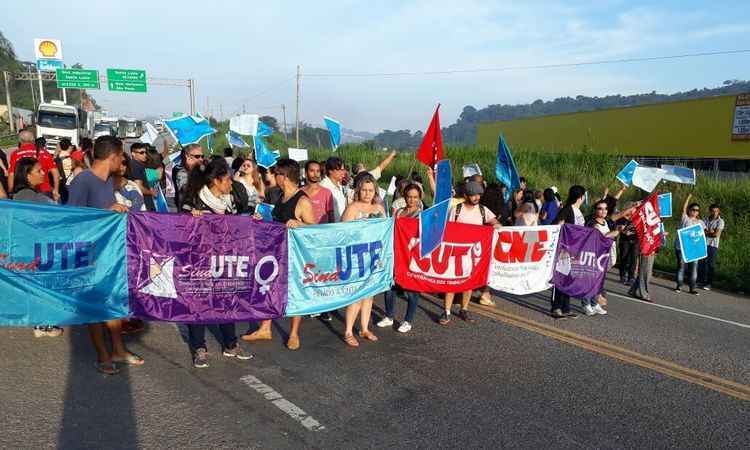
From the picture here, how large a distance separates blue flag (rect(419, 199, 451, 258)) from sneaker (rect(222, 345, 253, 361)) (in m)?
2.35

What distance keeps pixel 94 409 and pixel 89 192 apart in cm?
202

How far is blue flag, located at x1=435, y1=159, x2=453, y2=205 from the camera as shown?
20.5ft

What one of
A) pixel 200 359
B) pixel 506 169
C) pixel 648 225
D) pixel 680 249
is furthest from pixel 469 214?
pixel 680 249

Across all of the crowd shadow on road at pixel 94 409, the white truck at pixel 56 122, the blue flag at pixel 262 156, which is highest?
the white truck at pixel 56 122

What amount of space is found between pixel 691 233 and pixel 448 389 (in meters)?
7.16

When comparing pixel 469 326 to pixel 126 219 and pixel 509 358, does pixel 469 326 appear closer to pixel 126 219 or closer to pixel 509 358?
pixel 509 358

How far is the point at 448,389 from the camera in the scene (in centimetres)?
462

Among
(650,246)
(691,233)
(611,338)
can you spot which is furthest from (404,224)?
(691,233)

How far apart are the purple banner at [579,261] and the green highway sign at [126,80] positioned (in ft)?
128

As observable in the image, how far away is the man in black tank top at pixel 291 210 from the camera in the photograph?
5500 mm

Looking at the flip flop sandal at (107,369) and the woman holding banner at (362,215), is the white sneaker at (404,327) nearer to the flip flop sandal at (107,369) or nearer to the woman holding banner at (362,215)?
the woman holding banner at (362,215)

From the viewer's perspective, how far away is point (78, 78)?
38.6 metres

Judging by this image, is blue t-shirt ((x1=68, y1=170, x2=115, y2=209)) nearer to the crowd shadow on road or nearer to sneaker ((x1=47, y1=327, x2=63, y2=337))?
the crowd shadow on road

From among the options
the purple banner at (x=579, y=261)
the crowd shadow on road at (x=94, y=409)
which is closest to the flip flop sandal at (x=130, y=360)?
the crowd shadow on road at (x=94, y=409)
